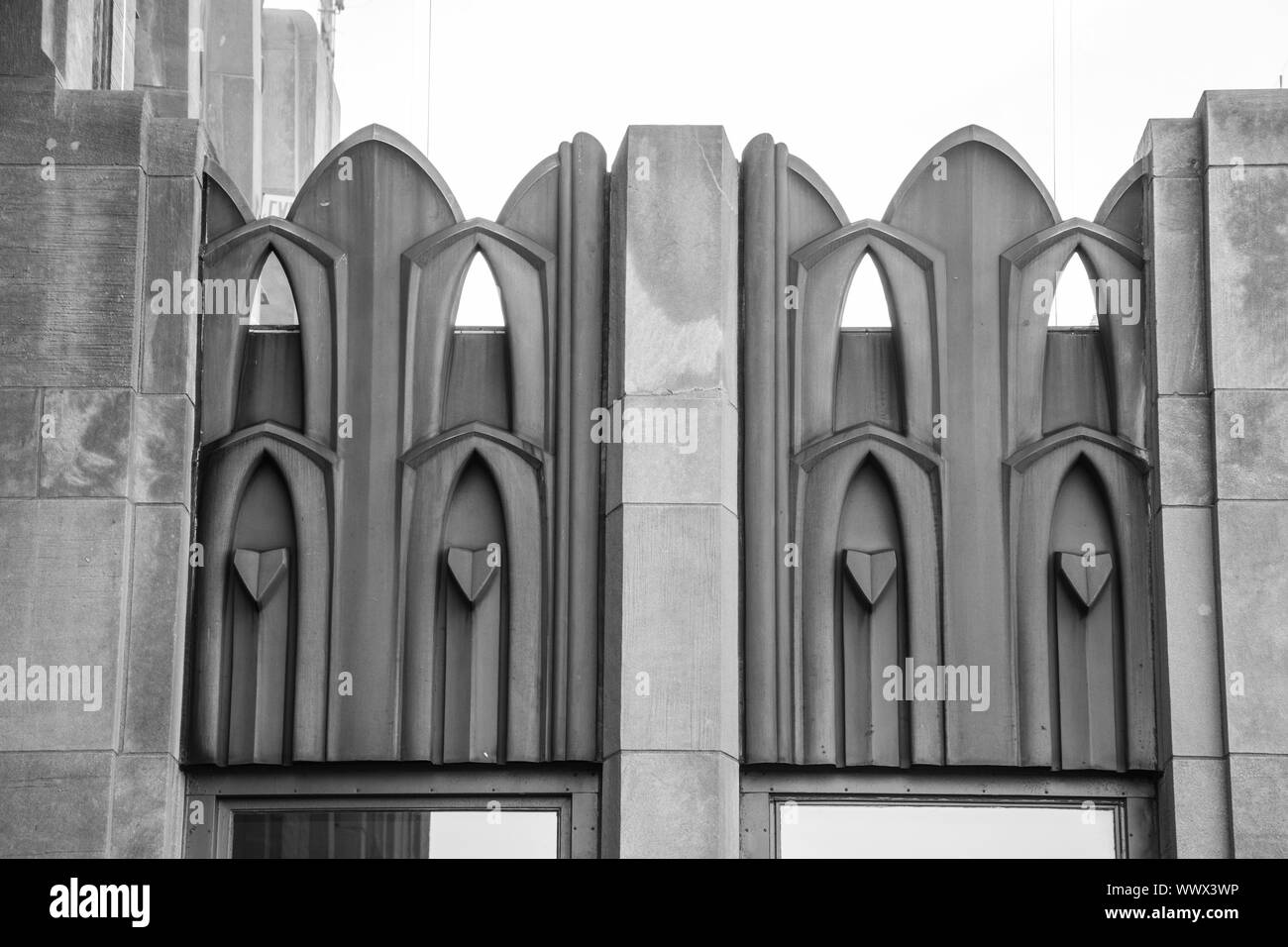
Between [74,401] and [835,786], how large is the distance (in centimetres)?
619

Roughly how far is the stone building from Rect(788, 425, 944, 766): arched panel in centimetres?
3

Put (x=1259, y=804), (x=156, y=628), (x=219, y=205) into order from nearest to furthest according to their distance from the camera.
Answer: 1. (x=1259, y=804)
2. (x=156, y=628)
3. (x=219, y=205)

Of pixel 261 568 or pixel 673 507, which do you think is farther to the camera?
pixel 261 568

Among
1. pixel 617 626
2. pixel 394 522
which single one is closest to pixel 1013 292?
pixel 617 626

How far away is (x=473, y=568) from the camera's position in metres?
13.8

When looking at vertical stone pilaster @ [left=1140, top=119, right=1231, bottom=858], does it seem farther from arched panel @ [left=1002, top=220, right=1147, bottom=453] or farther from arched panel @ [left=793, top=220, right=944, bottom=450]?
arched panel @ [left=793, top=220, right=944, bottom=450]

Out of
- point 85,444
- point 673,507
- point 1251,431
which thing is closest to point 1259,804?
point 1251,431

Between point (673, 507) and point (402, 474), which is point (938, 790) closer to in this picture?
point (673, 507)

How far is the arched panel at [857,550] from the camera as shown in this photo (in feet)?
44.8

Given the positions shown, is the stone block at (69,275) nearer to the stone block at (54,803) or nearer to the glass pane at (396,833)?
the stone block at (54,803)

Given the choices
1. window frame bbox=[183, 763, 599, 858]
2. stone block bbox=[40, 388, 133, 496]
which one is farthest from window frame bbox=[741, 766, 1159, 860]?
stone block bbox=[40, 388, 133, 496]

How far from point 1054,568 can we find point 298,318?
5.95 m

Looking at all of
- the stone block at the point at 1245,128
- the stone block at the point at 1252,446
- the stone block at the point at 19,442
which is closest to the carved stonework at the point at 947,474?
the stone block at the point at 1252,446

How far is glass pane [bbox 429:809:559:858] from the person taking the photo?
537 inches
